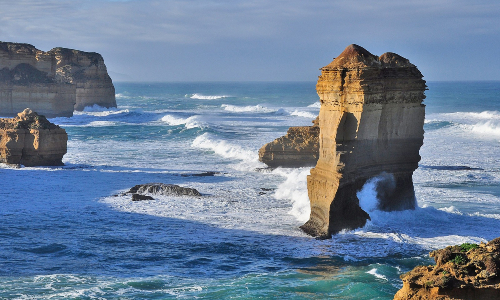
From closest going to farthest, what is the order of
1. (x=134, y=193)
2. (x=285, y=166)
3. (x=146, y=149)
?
(x=134, y=193) < (x=285, y=166) < (x=146, y=149)

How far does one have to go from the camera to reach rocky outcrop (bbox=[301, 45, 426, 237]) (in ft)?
52.6

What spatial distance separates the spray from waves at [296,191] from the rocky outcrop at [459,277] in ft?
29.9

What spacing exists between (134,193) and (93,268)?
8146mm

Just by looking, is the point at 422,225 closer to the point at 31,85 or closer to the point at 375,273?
the point at 375,273

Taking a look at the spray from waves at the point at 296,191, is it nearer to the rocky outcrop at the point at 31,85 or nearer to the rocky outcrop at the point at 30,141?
the rocky outcrop at the point at 30,141

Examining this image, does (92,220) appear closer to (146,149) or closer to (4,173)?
(4,173)

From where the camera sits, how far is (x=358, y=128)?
16172 mm

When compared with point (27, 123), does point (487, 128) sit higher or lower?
higher

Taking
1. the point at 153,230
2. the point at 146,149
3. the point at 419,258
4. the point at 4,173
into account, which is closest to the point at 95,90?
the point at 146,149

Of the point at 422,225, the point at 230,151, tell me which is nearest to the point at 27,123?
the point at 230,151

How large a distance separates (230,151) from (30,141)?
11.1 metres

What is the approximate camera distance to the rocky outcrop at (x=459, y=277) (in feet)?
27.0

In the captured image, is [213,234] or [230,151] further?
[230,151]

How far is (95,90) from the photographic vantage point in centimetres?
8019
